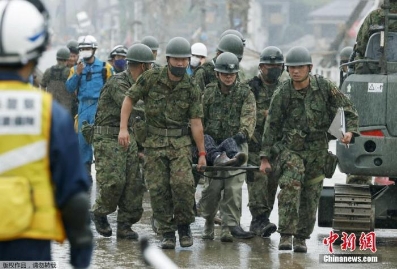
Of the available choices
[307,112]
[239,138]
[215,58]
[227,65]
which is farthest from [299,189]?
[215,58]

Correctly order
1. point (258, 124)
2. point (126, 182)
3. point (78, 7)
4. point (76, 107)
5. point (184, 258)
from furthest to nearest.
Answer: point (78, 7), point (76, 107), point (258, 124), point (126, 182), point (184, 258)

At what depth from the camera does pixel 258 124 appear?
13.8 m

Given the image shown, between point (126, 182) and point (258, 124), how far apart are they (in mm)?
1688

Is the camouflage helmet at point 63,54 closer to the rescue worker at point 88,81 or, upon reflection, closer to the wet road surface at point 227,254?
the rescue worker at point 88,81

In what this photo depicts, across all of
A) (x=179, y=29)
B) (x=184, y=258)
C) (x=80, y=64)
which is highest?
(x=179, y=29)

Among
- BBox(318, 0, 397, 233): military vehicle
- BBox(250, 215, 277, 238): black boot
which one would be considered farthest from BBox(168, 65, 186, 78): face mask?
BBox(250, 215, 277, 238): black boot

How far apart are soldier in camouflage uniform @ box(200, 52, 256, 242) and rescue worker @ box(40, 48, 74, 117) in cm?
554

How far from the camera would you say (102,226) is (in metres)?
12.9

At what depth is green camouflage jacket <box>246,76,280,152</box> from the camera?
13.7m

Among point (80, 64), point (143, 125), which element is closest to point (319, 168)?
point (143, 125)

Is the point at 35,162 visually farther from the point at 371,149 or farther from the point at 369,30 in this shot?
the point at 369,30

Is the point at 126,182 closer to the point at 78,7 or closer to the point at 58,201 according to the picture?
the point at 58,201

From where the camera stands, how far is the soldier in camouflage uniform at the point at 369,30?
12.7 metres

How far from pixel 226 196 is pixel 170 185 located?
2.84 feet
